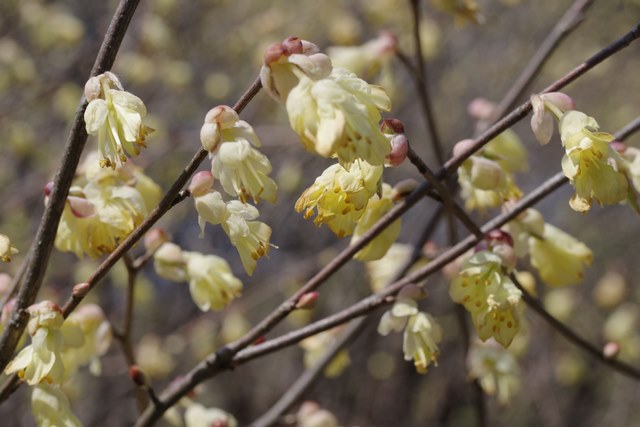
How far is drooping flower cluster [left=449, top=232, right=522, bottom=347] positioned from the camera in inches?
56.7

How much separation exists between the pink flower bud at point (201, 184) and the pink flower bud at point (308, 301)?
384mm

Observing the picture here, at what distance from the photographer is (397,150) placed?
129 centimetres

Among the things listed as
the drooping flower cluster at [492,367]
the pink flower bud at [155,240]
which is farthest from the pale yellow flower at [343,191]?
the drooping flower cluster at [492,367]

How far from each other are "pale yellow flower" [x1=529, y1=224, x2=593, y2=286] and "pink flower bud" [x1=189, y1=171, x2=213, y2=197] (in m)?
0.86

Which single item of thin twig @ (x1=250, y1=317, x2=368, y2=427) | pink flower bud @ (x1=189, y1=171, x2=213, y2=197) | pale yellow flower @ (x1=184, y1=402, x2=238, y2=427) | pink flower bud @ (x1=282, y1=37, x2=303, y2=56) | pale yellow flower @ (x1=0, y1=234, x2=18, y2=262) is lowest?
thin twig @ (x1=250, y1=317, x2=368, y2=427)

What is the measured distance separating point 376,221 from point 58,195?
67 centimetres

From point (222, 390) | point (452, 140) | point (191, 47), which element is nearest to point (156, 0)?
point (191, 47)

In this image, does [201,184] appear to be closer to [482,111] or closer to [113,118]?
[113,118]

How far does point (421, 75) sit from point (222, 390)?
4652 millimetres

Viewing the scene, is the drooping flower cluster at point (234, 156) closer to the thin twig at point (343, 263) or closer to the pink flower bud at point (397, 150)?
the pink flower bud at point (397, 150)

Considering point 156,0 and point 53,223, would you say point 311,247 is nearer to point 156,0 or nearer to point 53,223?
point 156,0

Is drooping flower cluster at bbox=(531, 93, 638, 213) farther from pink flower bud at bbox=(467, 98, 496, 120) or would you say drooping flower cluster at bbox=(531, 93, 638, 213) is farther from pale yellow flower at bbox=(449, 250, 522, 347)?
pink flower bud at bbox=(467, 98, 496, 120)

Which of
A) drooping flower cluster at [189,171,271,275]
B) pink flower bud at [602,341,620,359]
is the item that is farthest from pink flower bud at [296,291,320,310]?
pink flower bud at [602,341,620,359]

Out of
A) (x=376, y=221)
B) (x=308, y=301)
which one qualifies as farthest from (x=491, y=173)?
(x=308, y=301)
